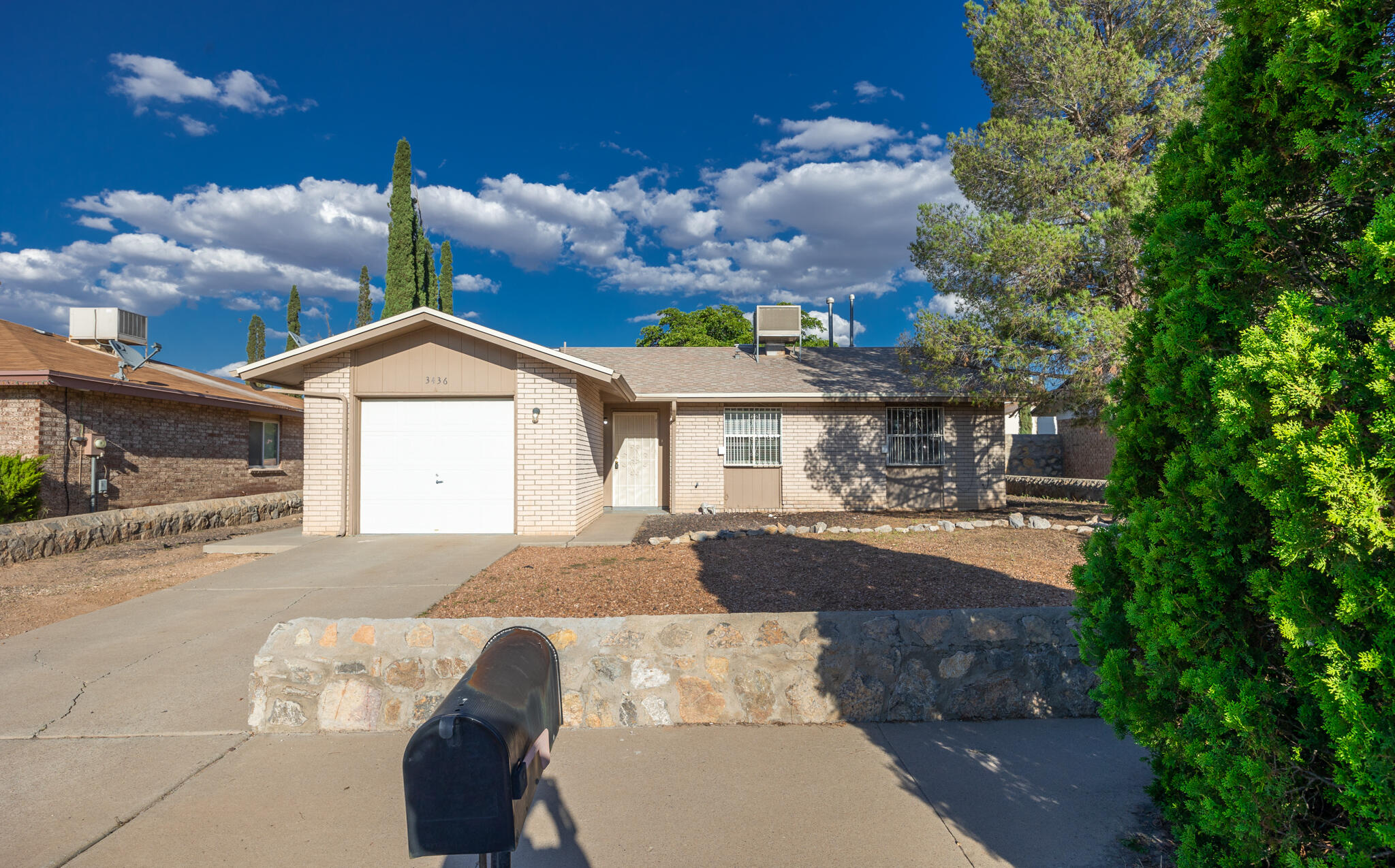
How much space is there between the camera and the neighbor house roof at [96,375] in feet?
36.5

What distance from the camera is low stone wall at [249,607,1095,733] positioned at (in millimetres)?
3711

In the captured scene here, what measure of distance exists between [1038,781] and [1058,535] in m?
8.12

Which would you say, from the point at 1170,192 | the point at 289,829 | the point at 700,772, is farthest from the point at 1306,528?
the point at 289,829

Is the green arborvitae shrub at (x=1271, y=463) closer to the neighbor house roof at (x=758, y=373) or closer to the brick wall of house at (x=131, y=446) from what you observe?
the neighbor house roof at (x=758, y=373)

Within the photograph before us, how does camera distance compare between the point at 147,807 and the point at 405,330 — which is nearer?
the point at 147,807

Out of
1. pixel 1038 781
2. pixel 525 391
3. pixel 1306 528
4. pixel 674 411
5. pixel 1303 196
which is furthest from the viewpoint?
pixel 674 411

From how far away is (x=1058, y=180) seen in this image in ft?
39.0

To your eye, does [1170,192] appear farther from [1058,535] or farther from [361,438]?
[361,438]

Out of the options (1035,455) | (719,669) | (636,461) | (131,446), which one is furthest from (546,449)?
(1035,455)

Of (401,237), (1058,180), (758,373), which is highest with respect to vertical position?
(401,237)

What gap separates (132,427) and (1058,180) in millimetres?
18995

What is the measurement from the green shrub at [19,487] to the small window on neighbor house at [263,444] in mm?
5705

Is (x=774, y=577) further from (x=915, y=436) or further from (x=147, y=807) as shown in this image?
(x=915, y=436)

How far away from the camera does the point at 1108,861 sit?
249 centimetres
